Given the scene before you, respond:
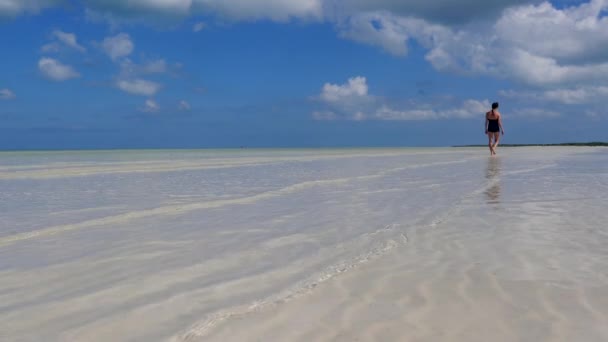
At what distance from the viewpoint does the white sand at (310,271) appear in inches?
108

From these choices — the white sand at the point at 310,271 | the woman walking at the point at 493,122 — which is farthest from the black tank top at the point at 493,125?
the white sand at the point at 310,271

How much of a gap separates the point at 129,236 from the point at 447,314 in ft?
12.3

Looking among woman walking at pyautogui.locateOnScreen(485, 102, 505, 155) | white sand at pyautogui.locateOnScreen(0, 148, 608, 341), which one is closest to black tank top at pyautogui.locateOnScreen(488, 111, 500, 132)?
woman walking at pyautogui.locateOnScreen(485, 102, 505, 155)

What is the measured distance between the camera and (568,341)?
2.50 m

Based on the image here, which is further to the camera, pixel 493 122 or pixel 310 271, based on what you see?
pixel 493 122

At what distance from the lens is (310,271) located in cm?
385

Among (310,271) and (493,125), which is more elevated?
(493,125)

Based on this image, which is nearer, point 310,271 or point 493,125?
point 310,271

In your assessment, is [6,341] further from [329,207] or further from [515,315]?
[329,207]

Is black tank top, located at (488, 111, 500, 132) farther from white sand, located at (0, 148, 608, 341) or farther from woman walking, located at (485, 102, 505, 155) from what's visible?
white sand, located at (0, 148, 608, 341)

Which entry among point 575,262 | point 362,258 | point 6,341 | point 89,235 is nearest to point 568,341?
point 575,262

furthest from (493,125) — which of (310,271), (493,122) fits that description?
(310,271)

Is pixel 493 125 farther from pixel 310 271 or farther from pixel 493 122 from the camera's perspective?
pixel 310 271

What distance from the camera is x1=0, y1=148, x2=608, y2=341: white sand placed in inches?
108
